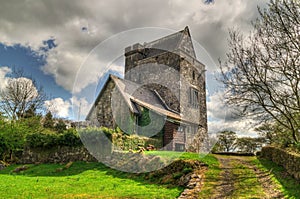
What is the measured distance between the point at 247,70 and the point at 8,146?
67.3 ft

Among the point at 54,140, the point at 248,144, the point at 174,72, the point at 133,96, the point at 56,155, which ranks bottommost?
the point at 56,155

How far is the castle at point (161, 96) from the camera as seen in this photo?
21.6 metres

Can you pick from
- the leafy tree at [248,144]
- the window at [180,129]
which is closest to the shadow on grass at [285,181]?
the window at [180,129]

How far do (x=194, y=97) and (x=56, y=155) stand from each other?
18.5 metres

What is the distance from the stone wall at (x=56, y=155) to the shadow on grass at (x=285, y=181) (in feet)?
35.7

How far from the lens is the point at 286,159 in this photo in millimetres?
12508

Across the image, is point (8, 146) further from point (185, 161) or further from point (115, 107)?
point (185, 161)

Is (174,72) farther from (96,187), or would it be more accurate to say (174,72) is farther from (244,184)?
(96,187)

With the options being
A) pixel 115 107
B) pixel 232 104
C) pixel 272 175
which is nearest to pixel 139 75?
pixel 115 107

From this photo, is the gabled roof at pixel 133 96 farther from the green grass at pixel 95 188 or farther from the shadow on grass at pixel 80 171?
the green grass at pixel 95 188

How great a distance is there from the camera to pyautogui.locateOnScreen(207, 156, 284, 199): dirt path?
9.16 metres

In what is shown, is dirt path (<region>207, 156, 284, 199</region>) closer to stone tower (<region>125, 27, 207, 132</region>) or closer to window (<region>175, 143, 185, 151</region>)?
window (<region>175, 143, 185, 151</region>)

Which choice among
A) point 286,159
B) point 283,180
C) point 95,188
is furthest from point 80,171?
point 286,159

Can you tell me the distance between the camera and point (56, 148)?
62.1 ft
